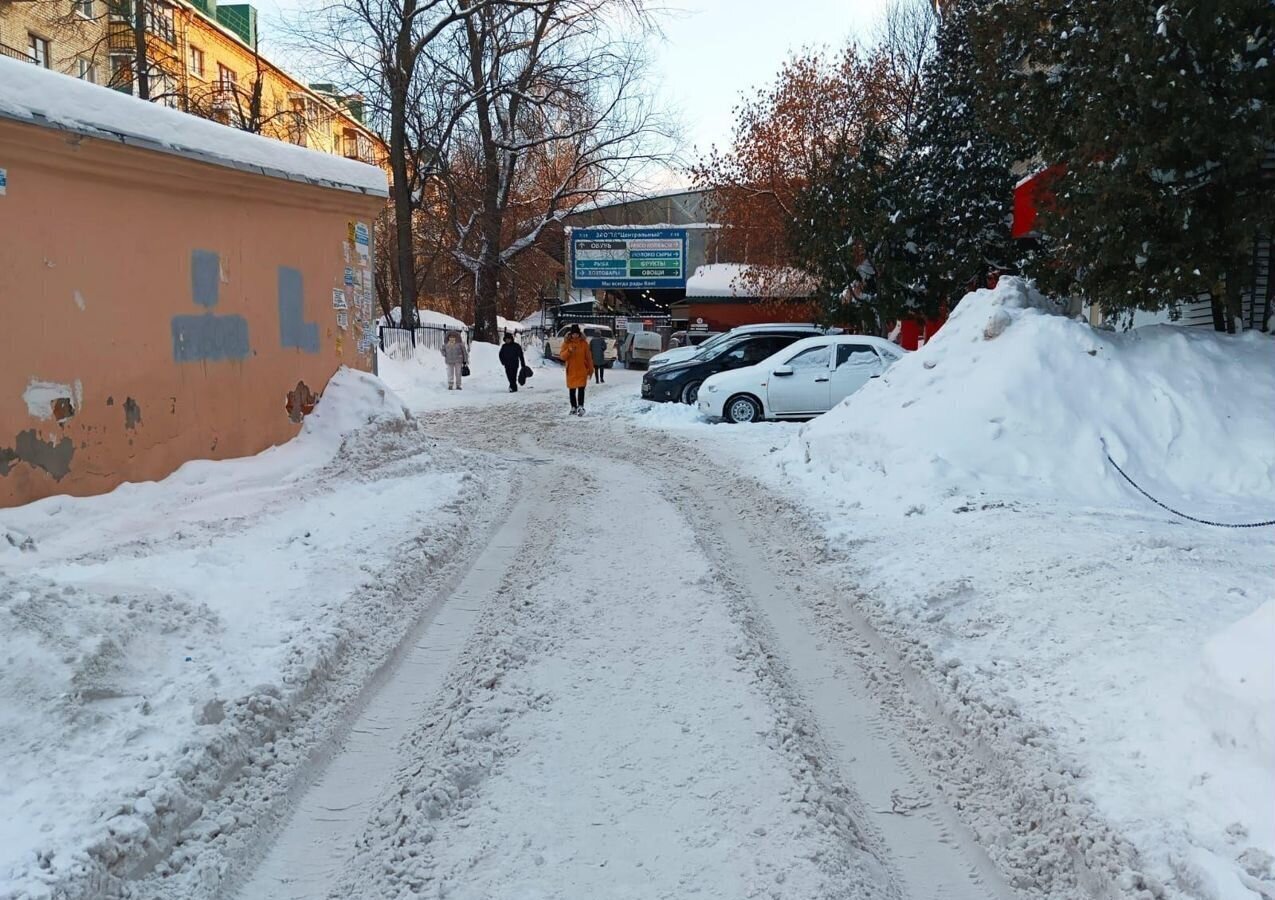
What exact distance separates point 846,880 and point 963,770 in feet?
3.46

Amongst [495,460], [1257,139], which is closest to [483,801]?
[495,460]

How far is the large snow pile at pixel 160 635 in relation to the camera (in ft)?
11.4

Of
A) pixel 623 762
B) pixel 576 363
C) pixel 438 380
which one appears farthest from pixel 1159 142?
pixel 438 380

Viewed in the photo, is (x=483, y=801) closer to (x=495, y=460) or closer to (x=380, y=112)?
(x=495, y=460)

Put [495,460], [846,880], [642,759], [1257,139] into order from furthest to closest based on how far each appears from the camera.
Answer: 1. [495,460]
2. [1257,139]
3. [642,759]
4. [846,880]

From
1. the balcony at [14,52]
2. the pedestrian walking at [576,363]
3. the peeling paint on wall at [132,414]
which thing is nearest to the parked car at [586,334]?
the pedestrian walking at [576,363]

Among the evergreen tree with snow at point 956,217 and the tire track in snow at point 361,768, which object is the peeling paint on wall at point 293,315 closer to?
the tire track in snow at point 361,768

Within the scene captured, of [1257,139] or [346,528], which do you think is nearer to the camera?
[346,528]

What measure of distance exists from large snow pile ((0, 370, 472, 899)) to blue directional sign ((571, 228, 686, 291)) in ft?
106

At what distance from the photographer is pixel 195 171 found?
9.01 m

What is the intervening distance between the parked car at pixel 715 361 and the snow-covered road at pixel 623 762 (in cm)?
1155

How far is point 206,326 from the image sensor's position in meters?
9.44

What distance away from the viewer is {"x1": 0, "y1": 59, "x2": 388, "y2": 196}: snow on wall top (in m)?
7.24

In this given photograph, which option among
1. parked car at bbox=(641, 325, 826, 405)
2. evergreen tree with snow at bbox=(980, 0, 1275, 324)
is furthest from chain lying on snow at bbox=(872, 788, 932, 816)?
parked car at bbox=(641, 325, 826, 405)
